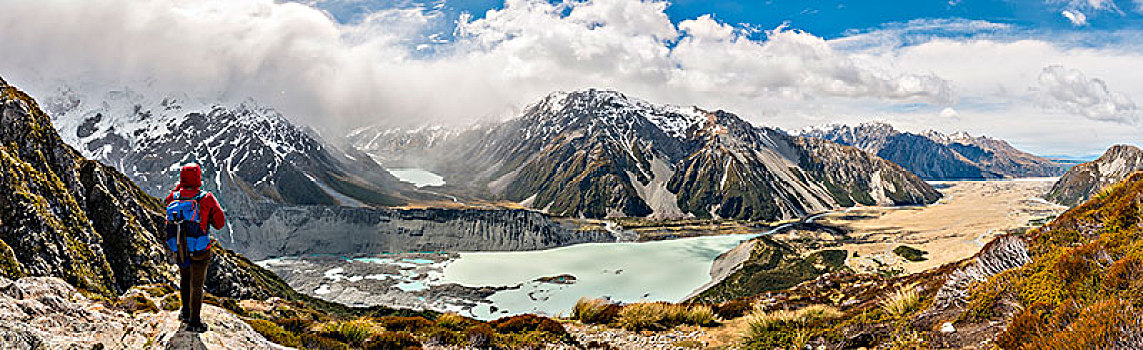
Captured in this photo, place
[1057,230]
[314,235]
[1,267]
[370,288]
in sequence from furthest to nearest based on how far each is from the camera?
[314,235] < [370,288] < [1,267] < [1057,230]

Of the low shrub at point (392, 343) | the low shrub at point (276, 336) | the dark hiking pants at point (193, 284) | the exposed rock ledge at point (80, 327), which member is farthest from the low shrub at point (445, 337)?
the dark hiking pants at point (193, 284)

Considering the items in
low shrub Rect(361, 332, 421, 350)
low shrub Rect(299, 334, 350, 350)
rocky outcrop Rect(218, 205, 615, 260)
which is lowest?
rocky outcrop Rect(218, 205, 615, 260)

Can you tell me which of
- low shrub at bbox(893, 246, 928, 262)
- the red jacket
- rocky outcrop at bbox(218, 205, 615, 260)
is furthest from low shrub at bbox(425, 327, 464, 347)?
rocky outcrop at bbox(218, 205, 615, 260)

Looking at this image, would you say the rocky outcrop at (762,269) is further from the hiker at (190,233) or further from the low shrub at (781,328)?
the hiker at (190,233)

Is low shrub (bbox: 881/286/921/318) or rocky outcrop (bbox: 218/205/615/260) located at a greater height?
low shrub (bbox: 881/286/921/318)

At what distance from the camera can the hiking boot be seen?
7.59m

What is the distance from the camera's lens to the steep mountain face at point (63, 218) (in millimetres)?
21344

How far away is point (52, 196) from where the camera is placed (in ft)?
83.5

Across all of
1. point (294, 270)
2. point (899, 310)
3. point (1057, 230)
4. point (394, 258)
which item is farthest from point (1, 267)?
point (394, 258)

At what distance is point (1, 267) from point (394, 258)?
142234 millimetres

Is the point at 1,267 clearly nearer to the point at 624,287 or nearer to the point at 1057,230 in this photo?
the point at 1057,230

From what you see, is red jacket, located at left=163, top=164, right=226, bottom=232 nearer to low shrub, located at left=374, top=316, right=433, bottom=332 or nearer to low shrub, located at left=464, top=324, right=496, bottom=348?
low shrub, located at left=464, top=324, right=496, bottom=348

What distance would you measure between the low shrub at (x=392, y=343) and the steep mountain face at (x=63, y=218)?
14317 mm

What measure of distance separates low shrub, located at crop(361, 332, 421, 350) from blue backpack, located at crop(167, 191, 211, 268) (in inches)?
259
